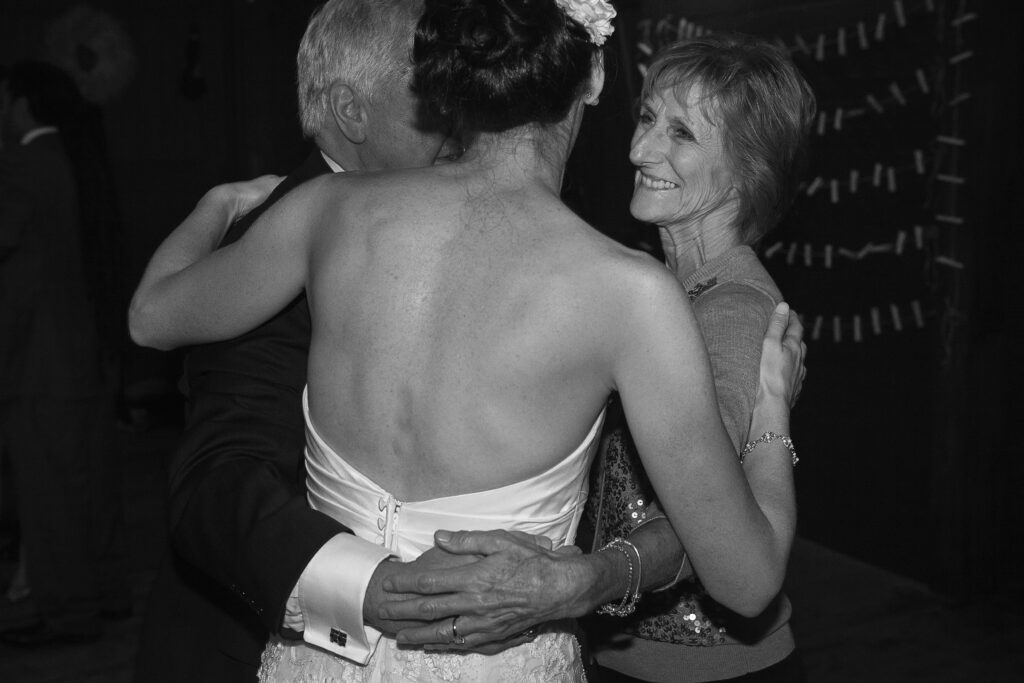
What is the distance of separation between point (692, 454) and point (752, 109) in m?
0.73

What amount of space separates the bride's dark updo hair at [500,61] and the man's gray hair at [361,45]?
16.3 inches

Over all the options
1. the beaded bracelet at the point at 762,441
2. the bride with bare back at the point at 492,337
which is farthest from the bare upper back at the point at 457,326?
the beaded bracelet at the point at 762,441

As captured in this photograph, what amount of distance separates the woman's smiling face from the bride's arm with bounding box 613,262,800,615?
573mm

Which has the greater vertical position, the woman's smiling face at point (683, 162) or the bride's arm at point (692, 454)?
the woman's smiling face at point (683, 162)

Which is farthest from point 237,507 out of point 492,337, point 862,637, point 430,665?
point 862,637

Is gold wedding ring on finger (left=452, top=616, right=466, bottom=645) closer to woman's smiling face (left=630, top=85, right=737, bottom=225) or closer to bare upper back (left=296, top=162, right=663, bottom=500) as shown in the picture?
bare upper back (left=296, top=162, right=663, bottom=500)

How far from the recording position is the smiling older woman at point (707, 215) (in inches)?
68.1

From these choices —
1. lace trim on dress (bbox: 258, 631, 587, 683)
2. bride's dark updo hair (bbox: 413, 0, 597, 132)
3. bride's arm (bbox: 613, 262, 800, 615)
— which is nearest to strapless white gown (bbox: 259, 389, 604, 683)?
lace trim on dress (bbox: 258, 631, 587, 683)

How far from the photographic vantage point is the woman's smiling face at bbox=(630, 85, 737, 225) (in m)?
1.82

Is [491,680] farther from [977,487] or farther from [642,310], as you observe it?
[977,487]

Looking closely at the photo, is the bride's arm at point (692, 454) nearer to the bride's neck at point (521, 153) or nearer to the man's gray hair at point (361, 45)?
the bride's neck at point (521, 153)

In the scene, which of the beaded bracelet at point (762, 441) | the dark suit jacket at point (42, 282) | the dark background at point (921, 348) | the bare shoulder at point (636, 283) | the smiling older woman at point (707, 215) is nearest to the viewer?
the bare shoulder at point (636, 283)

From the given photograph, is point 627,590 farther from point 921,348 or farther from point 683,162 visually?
Answer: point 921,348

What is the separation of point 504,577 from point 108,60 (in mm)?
3282
